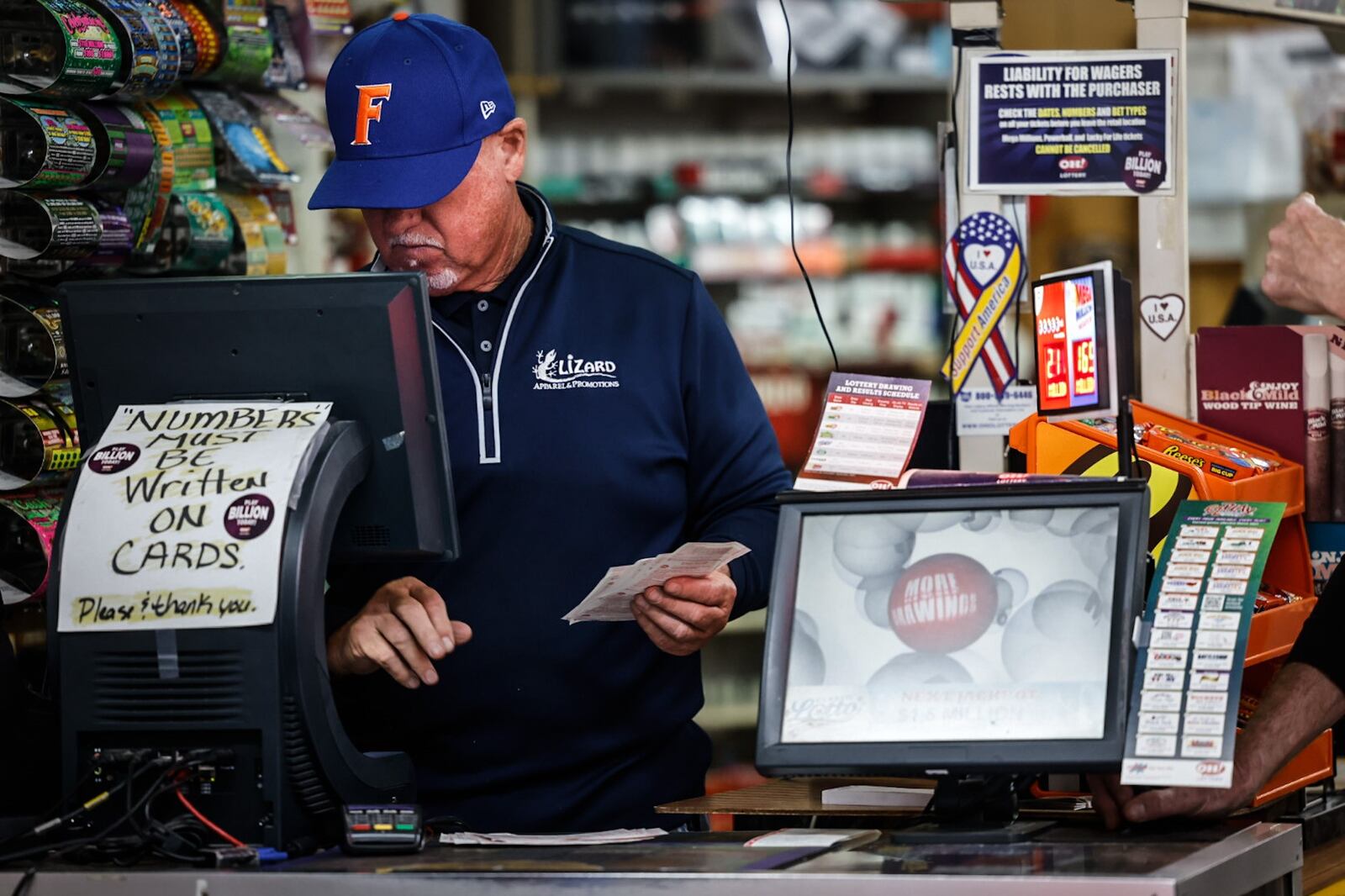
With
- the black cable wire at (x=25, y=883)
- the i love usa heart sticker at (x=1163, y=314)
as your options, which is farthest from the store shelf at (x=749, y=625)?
the black cable wire at (x=25, y=883)

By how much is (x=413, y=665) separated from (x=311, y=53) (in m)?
1.71

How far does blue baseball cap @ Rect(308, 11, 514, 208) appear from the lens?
2381mm

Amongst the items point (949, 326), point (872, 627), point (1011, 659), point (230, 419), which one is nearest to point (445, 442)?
point (230, 419)

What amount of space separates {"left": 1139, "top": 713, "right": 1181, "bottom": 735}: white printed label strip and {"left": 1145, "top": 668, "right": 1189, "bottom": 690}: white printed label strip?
29 millimetres

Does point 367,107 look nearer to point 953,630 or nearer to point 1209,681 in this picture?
point 953,630

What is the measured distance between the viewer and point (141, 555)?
1927mm

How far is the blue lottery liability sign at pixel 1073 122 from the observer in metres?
2.91

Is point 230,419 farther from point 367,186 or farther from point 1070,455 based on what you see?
point 1070,455

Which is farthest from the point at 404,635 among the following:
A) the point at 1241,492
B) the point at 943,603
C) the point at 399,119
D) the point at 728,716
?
the point at 728,716

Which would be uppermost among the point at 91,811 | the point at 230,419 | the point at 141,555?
the point at 230,419

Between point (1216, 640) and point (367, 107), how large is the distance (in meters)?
1.24

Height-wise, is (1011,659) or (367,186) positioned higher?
(367,186)

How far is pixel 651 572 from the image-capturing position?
6.68ft

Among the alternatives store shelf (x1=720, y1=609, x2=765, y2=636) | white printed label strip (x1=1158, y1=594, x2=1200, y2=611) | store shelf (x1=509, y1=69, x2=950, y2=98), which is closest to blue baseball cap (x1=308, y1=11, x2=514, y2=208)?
white printed label strip (x1=1158, y1=594, x2=1200, y2=611)
